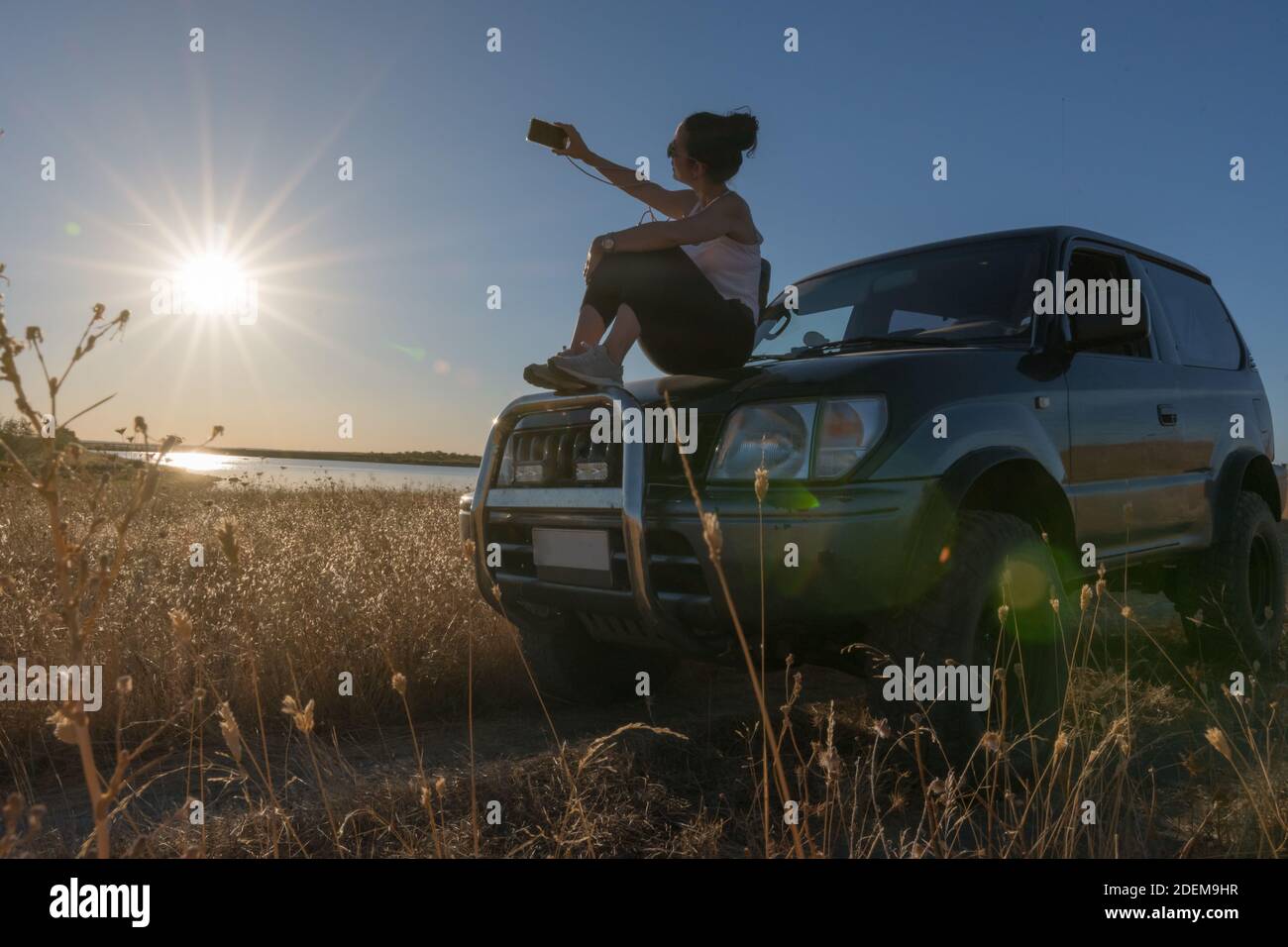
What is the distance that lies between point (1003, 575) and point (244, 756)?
105 inches

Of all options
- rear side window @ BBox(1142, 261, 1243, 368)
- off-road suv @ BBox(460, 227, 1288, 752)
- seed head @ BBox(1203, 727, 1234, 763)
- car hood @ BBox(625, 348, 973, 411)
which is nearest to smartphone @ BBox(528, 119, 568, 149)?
off-road suv @ BBox(460, 227, 1288, 752)

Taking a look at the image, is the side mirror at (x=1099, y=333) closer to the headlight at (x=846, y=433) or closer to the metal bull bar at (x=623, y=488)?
the headlight at (x=846, y=433)

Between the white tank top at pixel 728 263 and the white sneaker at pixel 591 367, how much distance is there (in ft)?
1.59

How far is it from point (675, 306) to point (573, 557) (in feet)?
3.08

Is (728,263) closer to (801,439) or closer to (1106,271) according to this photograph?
(801,439)

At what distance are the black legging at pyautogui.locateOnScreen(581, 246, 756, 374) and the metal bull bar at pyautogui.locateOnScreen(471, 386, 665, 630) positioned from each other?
363 mm

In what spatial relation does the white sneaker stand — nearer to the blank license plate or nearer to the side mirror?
the blank license plate

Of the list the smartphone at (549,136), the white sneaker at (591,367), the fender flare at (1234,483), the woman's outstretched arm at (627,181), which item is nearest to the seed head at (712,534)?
the white sneaker at (591,367)

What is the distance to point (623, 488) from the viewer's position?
8.12 ft

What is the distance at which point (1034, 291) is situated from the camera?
10.4ft

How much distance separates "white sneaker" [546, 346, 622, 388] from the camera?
274cm
